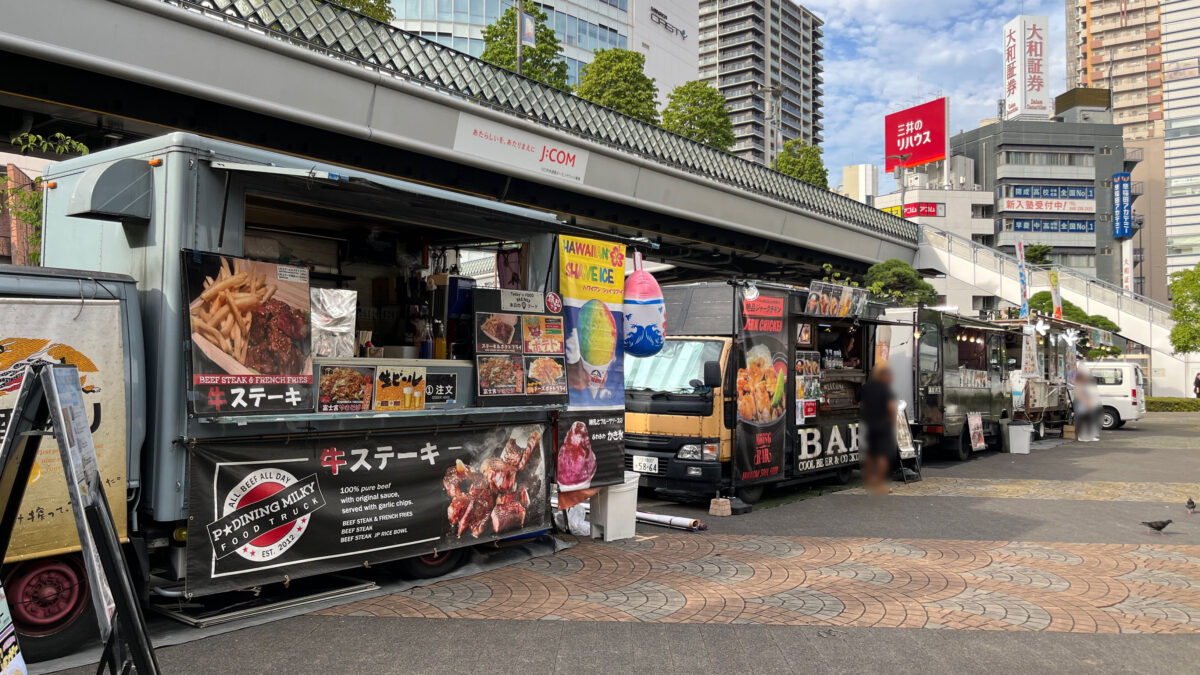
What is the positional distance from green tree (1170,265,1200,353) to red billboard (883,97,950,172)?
24939 mm

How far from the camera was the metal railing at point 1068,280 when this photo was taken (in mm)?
36656

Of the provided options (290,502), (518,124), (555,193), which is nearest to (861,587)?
(290,502)

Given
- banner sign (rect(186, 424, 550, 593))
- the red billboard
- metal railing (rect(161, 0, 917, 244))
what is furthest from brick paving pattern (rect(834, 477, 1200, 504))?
the red billboard

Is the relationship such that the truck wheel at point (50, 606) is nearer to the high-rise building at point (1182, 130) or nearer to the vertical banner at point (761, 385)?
the vertical banner at point (761, 385)

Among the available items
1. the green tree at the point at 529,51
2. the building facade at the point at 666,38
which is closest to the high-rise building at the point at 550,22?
the building facade at the point at 666,38

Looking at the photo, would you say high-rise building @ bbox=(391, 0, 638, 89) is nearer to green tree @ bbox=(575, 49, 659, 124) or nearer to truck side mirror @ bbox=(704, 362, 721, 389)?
green tree @ bbox=(575, 49, 659, 124)

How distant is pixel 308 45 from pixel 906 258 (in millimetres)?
29344

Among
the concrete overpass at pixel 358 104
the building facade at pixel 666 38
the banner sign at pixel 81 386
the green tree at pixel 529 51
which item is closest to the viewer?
the banner sign at pixel 81 386

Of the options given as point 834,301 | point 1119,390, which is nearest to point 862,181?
point 1119,390

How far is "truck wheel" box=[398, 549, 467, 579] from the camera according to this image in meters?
6.82

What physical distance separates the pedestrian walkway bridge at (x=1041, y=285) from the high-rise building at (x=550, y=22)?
70.3 ft

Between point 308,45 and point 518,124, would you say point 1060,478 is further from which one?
point 308,45

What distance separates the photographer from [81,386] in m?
4.63

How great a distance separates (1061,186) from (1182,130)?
5818 cm
